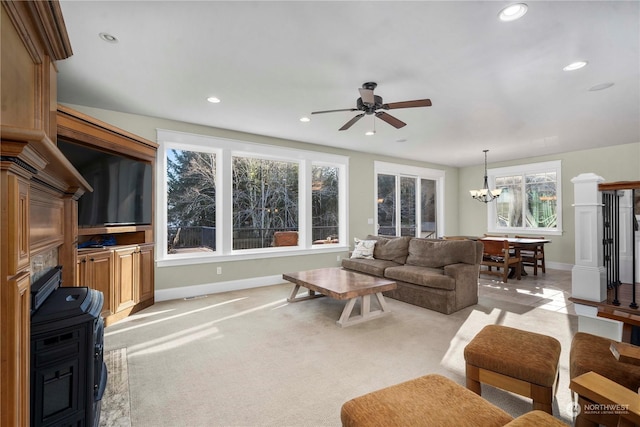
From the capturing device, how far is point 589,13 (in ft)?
6.99

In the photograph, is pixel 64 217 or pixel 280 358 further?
pixel 280 358

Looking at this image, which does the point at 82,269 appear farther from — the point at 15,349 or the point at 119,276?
the point at 15,349

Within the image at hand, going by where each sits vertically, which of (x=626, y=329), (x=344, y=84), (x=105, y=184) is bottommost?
(x=626, y=329)

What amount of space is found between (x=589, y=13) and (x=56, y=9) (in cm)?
330

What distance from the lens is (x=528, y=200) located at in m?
7.47

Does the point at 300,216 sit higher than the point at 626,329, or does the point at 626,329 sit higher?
the point at 300,216

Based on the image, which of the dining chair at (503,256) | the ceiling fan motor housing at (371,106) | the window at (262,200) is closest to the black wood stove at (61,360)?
the ceiling fan motor housing at (371,106)

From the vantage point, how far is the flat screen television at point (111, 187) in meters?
3.29

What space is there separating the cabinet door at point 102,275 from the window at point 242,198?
971 mm

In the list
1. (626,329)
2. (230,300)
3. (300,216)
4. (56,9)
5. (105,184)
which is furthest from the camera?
(300,216)

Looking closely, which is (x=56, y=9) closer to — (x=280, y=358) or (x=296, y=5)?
(x=296, y=5)

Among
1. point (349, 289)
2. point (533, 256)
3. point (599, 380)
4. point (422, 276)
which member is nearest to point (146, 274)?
point (349, 289)

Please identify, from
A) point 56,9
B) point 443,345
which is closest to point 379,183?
point 443,345

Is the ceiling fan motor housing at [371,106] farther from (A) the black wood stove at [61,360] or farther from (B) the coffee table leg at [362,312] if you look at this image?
(A) the black wood stove at [61,360]
